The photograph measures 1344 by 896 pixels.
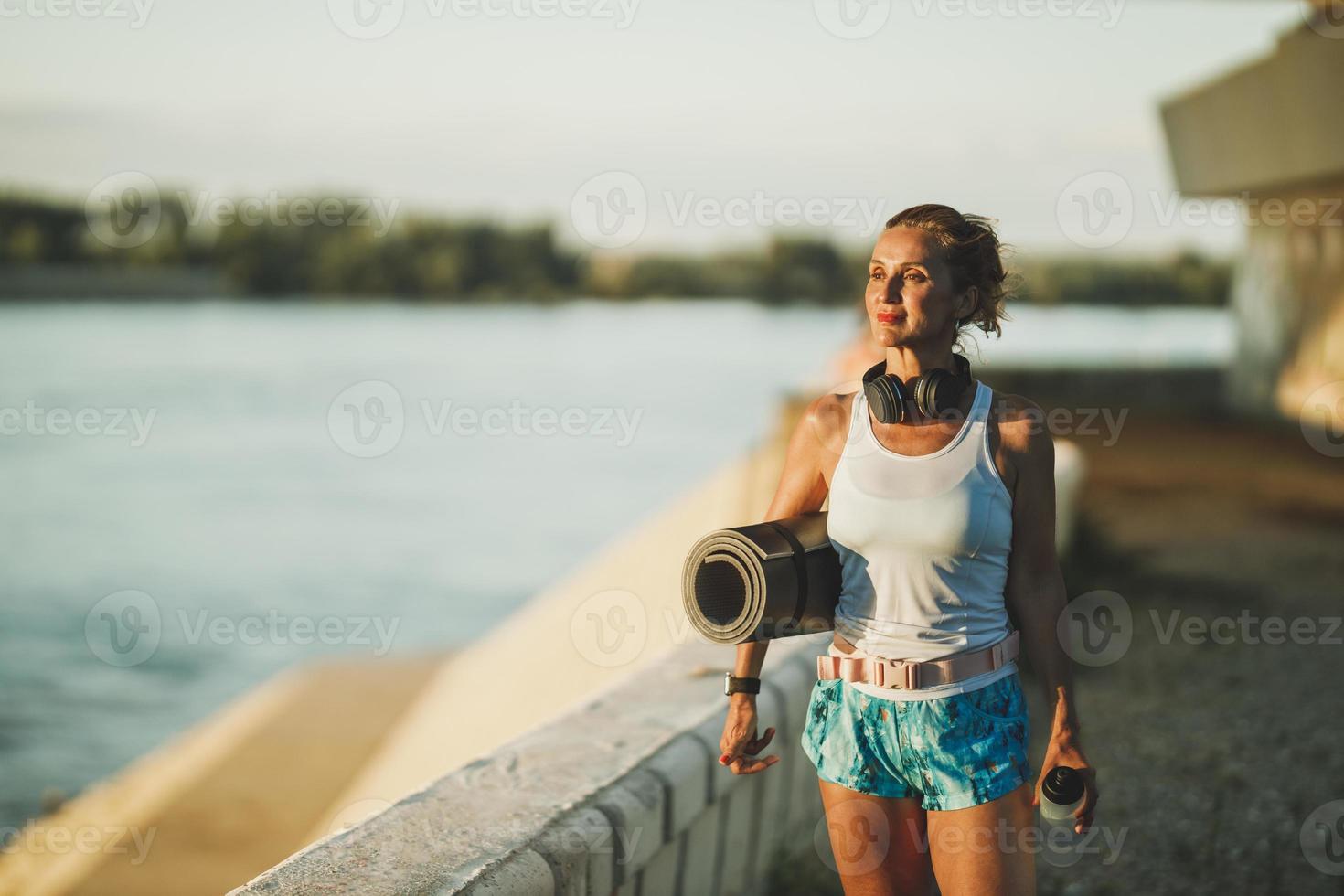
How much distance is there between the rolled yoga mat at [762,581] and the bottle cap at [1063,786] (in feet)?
1.66

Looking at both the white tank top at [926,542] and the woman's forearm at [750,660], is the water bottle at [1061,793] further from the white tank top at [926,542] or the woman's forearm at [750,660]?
the woman's forearm at [750,660]

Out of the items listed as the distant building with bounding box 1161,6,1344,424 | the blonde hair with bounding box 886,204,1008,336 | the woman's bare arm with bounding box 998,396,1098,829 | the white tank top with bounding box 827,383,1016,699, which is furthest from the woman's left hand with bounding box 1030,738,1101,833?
the distant building with bounding box 1161,6,1344,424

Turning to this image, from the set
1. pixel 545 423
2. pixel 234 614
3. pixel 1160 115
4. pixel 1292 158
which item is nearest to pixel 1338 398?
pixel 1292 158

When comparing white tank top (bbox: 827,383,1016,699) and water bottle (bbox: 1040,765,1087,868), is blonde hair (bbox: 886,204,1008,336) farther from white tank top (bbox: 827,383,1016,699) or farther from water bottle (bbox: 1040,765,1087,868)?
water bottle (bbox: 1040,765,1087,868)

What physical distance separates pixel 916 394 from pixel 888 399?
0.18 ft

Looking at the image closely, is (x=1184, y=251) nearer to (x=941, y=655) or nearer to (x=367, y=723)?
(x=367, y=723)

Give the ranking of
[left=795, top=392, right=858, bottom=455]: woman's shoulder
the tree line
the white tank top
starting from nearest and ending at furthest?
the white tank top
[left=795, top=392, right=858, bottom=455]: woman's shoulder
the tree line

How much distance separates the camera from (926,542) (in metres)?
2.37

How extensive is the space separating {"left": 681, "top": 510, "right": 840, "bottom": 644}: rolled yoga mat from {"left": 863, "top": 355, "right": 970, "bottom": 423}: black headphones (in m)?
0.28

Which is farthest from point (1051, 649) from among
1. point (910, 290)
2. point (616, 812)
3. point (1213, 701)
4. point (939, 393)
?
point (1213, 701)

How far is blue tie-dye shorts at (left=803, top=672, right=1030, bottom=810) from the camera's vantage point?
2.38 m

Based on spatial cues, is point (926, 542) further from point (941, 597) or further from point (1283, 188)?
point (1283, 188)

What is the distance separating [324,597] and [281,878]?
123 ft

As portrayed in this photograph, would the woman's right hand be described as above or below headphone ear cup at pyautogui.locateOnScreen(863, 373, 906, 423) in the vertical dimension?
below
